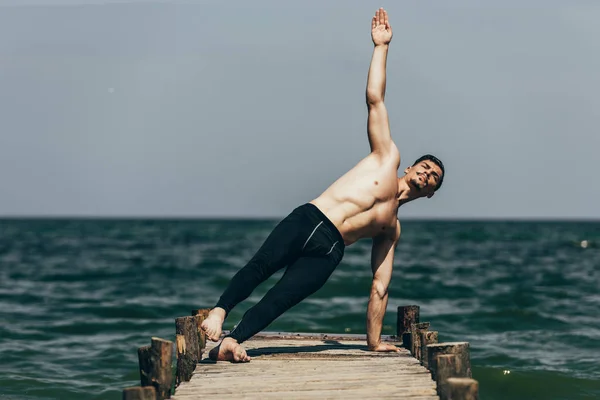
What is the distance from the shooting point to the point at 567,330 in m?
21.3

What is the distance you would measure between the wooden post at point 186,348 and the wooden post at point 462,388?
9.06 feet

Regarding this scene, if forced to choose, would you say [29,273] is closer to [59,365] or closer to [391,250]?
[59,365]

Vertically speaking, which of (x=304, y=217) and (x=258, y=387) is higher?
(x=304, y=217)

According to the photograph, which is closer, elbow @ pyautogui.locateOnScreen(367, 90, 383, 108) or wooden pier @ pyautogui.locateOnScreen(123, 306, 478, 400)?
wooden pier @ pyautogui.locateOnScreen(123, 306, 478, 400)

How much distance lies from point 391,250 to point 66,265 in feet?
129

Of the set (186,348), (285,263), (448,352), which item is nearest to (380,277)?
(285,263)

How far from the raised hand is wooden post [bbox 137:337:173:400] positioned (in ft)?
11.3

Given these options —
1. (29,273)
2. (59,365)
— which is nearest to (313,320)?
(59,365)

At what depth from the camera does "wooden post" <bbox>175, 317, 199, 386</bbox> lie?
7926 millimetres

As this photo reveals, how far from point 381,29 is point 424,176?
146cm

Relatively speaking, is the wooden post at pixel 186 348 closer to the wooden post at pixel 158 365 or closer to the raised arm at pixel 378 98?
the wooden post at pixel 158 365

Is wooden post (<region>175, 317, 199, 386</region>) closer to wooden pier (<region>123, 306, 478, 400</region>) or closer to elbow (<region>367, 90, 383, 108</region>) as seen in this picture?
wooden pier (<region>123, 306, 478, 400</region>)

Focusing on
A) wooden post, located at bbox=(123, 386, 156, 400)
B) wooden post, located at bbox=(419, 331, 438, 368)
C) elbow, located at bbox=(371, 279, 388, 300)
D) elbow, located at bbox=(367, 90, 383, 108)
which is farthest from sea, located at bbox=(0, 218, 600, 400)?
wooden post, located at bbox=(123, 386, 156, 400)

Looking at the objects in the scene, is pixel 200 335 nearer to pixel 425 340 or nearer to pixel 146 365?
pixel 146 365
